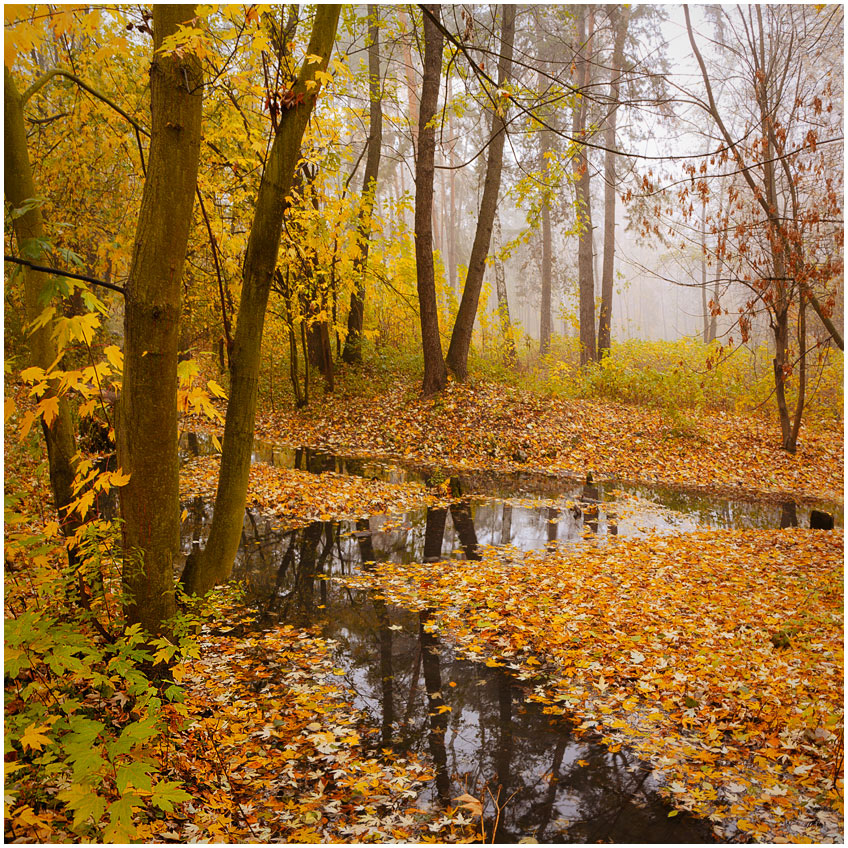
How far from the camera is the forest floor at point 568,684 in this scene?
2.88 meters

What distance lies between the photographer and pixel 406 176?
40.5 meters

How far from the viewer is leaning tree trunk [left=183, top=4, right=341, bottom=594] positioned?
4.02m

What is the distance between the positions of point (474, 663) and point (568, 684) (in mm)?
758

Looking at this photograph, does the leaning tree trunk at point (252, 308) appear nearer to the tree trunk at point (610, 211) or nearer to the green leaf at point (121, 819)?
the green leaf at point (121, 819)

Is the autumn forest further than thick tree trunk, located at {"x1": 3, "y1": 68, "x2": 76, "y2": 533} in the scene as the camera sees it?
No

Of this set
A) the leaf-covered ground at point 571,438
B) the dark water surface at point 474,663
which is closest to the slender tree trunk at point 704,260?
the leaf-covered ground at point 571,438

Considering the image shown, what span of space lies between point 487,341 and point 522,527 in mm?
10997

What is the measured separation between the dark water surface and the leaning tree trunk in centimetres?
109

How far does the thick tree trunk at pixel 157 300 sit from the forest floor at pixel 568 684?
1162 millimetres

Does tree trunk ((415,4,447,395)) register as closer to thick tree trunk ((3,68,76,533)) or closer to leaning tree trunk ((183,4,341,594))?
leaning tree trunk ((183,4,341,594))

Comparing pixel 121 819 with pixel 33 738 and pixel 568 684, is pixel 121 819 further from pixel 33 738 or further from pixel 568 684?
pixel 568 684

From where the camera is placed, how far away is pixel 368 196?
13.5 m

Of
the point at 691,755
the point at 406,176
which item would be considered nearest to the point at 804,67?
the point at 691,755

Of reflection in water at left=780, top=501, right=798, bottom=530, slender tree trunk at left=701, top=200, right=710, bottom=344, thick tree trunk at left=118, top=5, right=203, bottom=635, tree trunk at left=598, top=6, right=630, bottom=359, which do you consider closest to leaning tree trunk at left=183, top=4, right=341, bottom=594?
thick tree trunk at left=118, top=5, right=203, bottom=635
